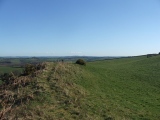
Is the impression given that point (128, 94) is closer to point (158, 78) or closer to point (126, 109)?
point (126, 109)

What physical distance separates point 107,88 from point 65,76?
6.41m

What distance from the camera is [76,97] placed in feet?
79.8

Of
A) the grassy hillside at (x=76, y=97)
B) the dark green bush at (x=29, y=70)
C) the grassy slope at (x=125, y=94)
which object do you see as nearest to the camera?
the grassy hillside at (x=76, y=97)

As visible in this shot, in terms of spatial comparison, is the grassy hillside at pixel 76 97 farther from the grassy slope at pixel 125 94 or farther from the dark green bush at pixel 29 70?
the dark green bush at pixel 29 70

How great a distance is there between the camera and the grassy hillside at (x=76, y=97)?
20.1 m

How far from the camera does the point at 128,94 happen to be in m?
29.2

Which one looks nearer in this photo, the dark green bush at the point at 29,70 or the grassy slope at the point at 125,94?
the grassy slope at the point at 125,94

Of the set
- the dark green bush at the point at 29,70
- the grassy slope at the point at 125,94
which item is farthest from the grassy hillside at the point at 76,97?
the dark green bush at the point at 29,70

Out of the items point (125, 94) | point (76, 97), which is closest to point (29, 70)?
point (76, 97)

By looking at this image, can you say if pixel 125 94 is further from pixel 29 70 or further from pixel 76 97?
pixel 29 70

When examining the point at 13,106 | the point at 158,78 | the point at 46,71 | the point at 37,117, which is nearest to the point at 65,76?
the point at 46,71

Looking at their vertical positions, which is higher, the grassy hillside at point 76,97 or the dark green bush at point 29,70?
the dark green bush at point 29,70

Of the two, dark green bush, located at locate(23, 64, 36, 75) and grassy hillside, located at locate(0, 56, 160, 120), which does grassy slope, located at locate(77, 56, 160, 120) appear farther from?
dark green bush, located at locate(23, 64, 36, 75)

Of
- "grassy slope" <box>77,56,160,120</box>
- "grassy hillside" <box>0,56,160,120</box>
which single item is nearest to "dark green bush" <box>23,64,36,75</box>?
"grassy hillside" <box>0,56,160,120</box>
